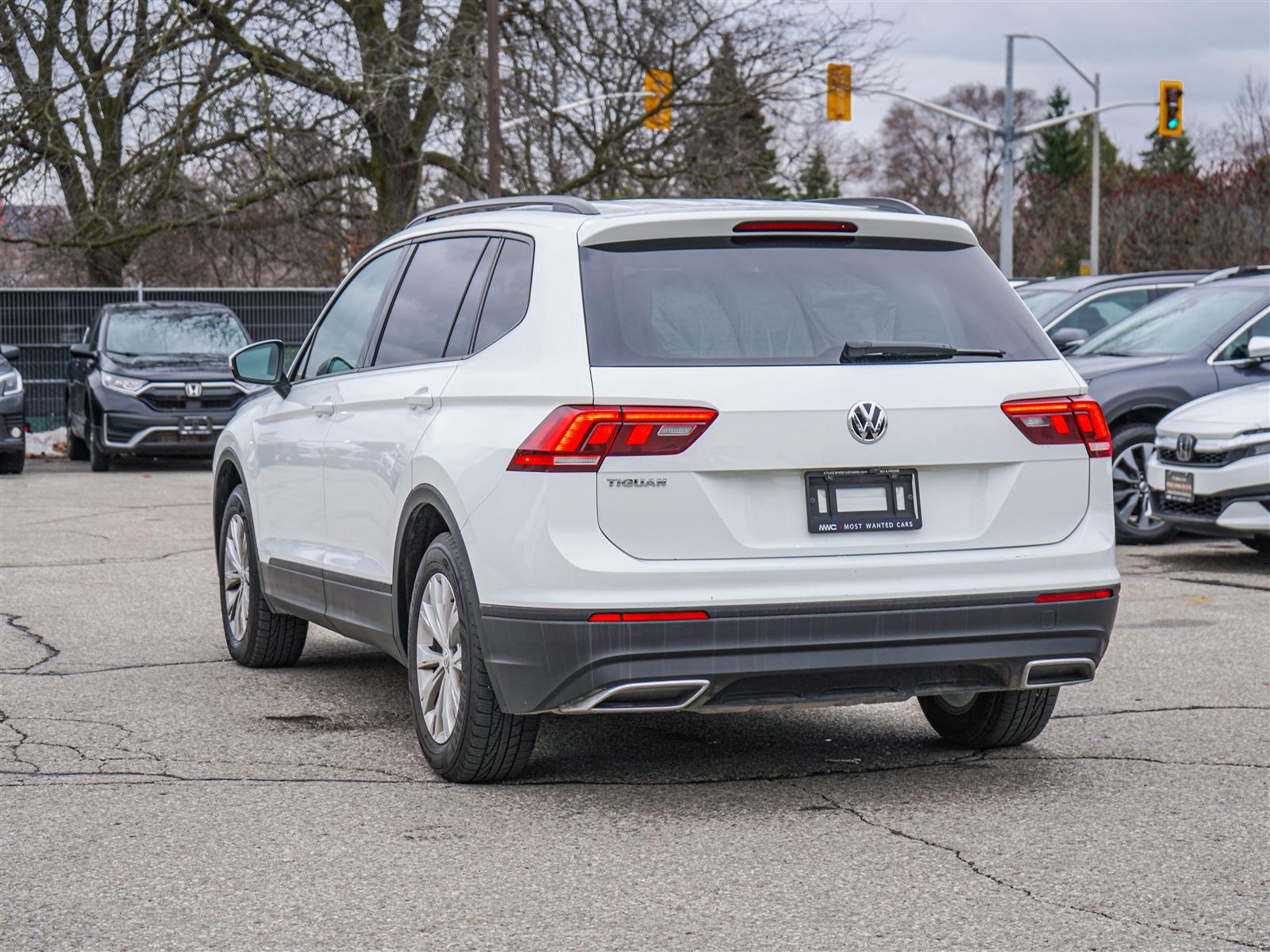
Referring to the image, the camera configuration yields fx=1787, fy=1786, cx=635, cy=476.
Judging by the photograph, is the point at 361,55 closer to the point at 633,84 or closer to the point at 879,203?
the point at 633,84

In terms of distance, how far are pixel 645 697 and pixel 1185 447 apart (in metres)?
7.12

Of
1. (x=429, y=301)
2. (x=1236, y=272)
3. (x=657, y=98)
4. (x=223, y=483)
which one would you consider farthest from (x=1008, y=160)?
(x=429, y=301)

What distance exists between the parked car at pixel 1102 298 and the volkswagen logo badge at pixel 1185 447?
437 centimetres

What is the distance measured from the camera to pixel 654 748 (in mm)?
5926

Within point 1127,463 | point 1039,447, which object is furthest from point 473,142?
point 1039,447

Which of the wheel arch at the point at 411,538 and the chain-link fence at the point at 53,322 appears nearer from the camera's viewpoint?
the wheel arch at the point at 411,538

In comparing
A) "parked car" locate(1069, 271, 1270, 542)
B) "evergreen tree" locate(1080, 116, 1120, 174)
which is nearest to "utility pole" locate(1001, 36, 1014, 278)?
"parked car" locate(1069, 271, 1270, 542)

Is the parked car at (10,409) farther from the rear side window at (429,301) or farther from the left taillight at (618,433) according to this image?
the left taillight at (618,433)

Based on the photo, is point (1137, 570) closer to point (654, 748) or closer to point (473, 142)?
point (654, 748)

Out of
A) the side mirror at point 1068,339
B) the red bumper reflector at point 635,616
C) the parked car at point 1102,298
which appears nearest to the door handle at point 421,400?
the red bumper reflector at point 635,616

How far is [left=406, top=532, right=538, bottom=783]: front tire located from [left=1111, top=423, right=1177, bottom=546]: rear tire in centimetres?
758

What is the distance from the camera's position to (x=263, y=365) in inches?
287

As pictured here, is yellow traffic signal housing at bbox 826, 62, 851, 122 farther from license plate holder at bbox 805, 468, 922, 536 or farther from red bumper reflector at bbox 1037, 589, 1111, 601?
license plate holder at bbox 805, 468, 922, 536

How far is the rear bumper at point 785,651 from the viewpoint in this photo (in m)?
4.79
